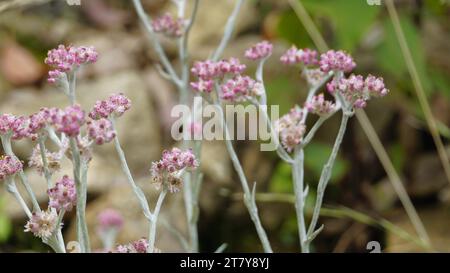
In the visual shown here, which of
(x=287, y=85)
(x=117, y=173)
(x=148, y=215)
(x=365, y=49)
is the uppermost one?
(x=365, y=49)

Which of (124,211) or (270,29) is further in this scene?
(270,29)

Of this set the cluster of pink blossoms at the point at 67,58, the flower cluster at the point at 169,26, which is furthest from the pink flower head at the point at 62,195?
the flower cluster at the point at 169,26

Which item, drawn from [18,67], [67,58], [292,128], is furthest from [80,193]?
[18,67]

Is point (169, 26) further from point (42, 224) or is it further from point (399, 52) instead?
point (399, 52)

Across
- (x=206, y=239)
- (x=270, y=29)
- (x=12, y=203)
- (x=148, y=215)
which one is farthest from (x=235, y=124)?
(x=148, y=215)

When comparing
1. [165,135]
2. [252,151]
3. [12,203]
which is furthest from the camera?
[165,135]

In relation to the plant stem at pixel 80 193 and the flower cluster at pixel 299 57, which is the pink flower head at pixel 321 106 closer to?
the flower cluster at pixel 299 57

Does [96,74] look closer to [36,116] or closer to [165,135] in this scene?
[165,135]
